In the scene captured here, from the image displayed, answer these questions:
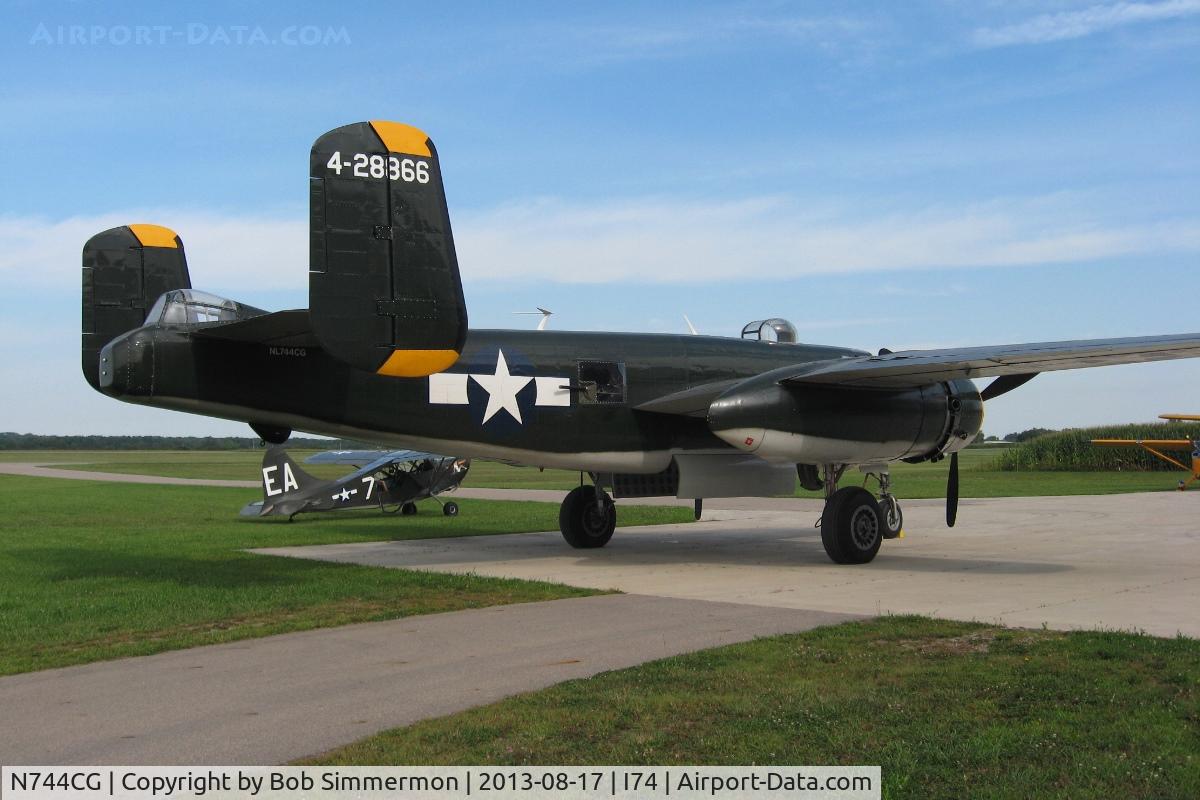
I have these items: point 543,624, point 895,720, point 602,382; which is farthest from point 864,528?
point 895,720

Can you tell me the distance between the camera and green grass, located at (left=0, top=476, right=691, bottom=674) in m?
9.95

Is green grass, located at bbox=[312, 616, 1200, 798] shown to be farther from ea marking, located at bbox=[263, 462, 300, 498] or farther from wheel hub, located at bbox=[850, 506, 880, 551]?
ea marking, located at bbox=[263, 462, 300, 498]

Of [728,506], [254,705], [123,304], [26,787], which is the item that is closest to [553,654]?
[254,705]

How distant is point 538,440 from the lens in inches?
590

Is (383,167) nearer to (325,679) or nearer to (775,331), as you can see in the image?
(325,679)

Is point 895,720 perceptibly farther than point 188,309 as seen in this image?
No

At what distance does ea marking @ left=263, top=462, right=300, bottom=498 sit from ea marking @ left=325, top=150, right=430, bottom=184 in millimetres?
15758

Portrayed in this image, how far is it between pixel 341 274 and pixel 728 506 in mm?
19760

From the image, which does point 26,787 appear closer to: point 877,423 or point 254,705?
point 254,705

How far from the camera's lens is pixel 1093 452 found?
51.2m

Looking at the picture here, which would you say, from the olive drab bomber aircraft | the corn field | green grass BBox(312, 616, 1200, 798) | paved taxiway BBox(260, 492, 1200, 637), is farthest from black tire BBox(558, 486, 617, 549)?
the corn field

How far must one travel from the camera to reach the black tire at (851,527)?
14953 mm

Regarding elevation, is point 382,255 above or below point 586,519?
above

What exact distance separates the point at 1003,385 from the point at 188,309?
40.4 feet
